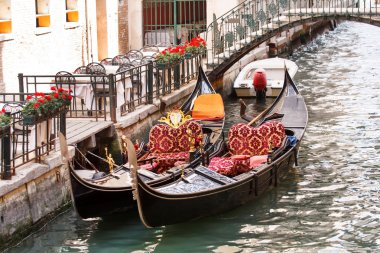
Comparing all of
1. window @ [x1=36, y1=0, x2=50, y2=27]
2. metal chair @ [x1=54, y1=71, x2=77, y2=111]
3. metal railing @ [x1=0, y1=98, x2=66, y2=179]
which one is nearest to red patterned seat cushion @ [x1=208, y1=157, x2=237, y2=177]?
metal railing @ [x1=0, y1=98, x2=66, y2=179]

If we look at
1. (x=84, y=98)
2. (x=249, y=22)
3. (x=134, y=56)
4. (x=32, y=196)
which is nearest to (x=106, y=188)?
(x=32, y=196)

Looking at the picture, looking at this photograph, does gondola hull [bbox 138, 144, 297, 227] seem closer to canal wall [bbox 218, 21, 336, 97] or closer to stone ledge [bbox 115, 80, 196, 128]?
stone ledge [bbox 115, 80, 196, 128]

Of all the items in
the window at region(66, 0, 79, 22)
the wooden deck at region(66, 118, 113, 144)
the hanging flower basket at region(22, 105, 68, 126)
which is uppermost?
the window at region(66, 0, 79, 22)

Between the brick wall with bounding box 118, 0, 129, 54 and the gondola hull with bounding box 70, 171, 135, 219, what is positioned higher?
the brick wall with bounding box 118, 0, 129, 54

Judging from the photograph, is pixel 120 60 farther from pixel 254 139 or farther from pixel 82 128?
pixel 254 139

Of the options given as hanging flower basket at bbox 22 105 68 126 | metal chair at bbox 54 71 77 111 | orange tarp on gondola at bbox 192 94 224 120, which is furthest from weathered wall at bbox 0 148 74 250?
orange tarp on gondola at bbox 192 94 224 120

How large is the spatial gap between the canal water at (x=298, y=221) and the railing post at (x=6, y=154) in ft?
2.12

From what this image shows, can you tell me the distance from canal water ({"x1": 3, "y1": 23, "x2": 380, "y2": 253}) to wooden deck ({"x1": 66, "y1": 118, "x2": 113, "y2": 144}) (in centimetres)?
110

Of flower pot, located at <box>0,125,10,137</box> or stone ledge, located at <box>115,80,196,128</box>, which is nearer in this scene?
flower pot, located at <box>0,125,10,137</box>

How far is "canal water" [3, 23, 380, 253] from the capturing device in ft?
31.5

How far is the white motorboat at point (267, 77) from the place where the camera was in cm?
1839

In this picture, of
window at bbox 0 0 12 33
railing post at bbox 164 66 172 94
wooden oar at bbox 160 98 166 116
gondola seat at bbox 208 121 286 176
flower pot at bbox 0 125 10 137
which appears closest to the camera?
flower pot at bbox 0 125 10 137

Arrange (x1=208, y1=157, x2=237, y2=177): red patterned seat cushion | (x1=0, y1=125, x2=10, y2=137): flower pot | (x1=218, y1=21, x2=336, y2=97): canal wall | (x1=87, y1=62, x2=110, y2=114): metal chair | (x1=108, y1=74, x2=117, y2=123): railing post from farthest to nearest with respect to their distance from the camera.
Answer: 1. (x1=218, y1=21, x2=336, y2=97): canal wall
2. (x1=87, y1=62, x2=110, y2=114): metal chair
3. (x1=108, y1=74, x2=117, y2=123): railing post
4. (x1=208, y1=157, x2=237, y2=177): red patterned seat cushion
5. (x1=0, y1=125, x2=10, y2=137): flower pot

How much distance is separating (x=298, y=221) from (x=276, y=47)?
46.2 feet
